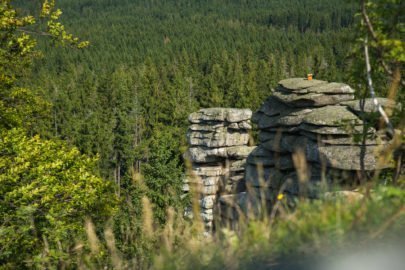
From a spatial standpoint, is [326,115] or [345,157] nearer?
[345,157]

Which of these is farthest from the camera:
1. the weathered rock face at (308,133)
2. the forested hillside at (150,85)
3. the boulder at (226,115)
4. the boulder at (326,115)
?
the forested hillside at (150,85)

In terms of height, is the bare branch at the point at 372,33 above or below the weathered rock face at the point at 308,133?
above

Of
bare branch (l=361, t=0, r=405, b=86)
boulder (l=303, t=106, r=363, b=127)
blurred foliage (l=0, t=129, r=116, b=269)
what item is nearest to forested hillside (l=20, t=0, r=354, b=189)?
bare branch (l=361, t=0, r=405, b=86)

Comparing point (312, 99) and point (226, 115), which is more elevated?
point (312, 99)

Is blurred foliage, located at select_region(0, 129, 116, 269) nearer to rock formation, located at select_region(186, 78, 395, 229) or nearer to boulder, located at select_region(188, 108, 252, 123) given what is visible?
rock formation, located at select_region(186, 78, 395, 229)

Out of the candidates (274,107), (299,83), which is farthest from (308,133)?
(274,107)

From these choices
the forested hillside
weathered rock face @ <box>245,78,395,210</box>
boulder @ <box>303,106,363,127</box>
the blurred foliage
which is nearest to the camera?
the blurred foliage

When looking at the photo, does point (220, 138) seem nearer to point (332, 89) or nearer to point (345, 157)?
point (332, 89)

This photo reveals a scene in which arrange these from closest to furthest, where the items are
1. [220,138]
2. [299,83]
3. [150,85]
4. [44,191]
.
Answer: [44,191] < [299,83] < [220,138] < [150,85]

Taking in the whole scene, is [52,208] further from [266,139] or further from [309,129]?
[266,139]

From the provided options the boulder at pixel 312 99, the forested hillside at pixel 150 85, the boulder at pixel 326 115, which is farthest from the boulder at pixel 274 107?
the forested hillside at pixel 150 85

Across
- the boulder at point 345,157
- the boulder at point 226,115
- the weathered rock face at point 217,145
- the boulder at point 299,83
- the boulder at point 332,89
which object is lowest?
the weathered rock face at point 217,145

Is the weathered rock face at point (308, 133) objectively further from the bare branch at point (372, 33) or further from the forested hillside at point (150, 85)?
the bare branch at point (372, 33)

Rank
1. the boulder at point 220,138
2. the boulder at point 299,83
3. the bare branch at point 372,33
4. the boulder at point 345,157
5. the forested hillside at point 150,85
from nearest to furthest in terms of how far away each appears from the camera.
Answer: the bare branch at point 372,33
the boulder at point 345,157
the boulder at point 299,83
the boulder at point 220,138
the forested hillside at point 150,85
